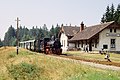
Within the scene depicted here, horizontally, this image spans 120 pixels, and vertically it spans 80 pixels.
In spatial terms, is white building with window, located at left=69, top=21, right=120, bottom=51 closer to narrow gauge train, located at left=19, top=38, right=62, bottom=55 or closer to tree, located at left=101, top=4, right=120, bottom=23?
narrow gauge train, located at left=19, top=38, right=62, bottom=55

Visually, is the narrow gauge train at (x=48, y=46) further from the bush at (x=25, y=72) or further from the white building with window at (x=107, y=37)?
the bush at (x=25, y=72)

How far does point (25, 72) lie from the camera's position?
23.3 m

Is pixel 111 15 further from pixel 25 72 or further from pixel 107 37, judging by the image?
pixel 25 72

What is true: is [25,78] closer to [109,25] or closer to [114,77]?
[114,77]

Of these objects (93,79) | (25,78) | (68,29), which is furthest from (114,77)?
(68,29)

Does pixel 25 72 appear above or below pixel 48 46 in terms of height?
below

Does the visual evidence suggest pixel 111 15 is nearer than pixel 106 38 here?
No

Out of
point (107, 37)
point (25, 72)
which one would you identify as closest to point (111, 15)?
point (107, 37)

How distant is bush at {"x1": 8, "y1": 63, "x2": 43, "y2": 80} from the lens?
72.5ft

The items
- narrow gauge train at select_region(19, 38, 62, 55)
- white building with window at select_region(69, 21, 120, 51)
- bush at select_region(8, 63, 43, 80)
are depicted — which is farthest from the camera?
white building with window at select_region(69, 21, 120, 51)

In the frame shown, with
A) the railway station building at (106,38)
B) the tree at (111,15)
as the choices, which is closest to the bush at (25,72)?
the railway station building at (106,38)

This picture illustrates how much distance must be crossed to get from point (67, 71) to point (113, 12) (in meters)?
96.0

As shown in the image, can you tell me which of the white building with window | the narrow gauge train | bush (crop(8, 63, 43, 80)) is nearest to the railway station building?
the white building with window

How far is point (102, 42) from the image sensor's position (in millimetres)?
55812
